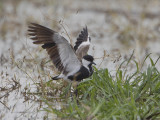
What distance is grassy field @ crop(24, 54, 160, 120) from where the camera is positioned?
2.99 meters

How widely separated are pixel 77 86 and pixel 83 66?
0.23 meters

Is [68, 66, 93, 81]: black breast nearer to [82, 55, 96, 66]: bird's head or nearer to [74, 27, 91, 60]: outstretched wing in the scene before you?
[82, 55, 96, 66]: bird's head

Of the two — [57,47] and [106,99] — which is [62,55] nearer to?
[57,47]

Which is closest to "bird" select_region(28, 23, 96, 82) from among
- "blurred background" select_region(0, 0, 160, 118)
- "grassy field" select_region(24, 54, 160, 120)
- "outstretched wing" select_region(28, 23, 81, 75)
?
"outstretched wing" select_region(28, 23, 81, 75)

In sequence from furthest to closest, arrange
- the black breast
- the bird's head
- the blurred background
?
the blurred background < the bird's head < the black breast

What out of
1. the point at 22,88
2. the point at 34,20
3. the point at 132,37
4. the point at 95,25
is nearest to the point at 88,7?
the point at 95,25

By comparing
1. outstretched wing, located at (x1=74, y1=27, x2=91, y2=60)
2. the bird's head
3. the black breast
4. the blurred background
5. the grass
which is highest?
the blurred background

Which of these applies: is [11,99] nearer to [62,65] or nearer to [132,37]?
[62,65]

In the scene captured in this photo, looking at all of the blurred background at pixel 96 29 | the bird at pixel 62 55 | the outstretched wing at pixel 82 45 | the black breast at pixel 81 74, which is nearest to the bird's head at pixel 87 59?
the bird at pixel 62 55

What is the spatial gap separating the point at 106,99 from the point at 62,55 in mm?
564

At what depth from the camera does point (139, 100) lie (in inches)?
133

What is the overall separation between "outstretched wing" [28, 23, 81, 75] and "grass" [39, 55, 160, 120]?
20cm

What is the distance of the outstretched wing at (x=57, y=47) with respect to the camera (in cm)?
327

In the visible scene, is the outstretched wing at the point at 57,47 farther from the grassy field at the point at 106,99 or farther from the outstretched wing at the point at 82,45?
the outstretched wing at the point at 82,45
